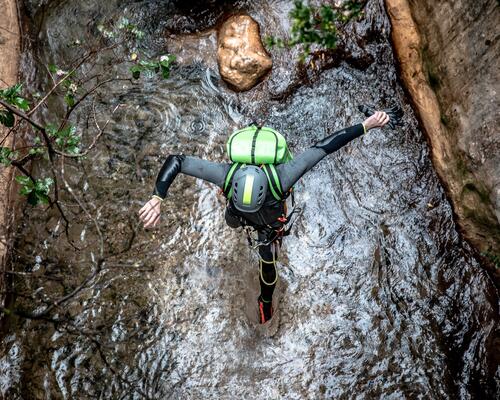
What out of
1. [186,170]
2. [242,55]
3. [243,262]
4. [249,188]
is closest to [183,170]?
[186,170]

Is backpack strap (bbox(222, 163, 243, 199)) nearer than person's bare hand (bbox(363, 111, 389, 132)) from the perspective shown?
Yes

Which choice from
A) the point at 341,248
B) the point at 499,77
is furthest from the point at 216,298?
the point at 499,77

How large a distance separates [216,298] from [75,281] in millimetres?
1712

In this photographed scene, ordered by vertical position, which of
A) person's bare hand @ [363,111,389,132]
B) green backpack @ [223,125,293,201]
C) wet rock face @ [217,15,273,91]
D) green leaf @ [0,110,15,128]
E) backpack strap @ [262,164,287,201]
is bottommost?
backpack strap @ [262,164,287,201]

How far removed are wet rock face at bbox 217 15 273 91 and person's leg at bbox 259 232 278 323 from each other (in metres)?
2.58

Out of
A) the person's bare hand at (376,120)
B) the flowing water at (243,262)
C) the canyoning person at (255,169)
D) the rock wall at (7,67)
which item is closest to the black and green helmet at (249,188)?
the canyoning person at (255,169)

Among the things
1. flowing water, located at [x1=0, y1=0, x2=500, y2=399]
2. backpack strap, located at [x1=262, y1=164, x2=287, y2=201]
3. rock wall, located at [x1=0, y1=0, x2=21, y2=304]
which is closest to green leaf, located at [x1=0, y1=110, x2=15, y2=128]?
flowing water, located at [x1=0, y1=0, x2=500, y2=399]

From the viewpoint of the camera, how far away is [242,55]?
19.8 feet

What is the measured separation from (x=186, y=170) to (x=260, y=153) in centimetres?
70

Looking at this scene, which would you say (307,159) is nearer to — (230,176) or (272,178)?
(272,178)

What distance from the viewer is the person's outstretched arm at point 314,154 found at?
3891 mm

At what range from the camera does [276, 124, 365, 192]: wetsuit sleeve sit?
153 inches

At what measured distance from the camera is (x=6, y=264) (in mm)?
5293

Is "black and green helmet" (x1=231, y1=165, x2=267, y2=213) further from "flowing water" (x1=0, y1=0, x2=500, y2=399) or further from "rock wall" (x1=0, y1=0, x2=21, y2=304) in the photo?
"rock wall" (x1=0, y1=0, x2=21, y2=304)
